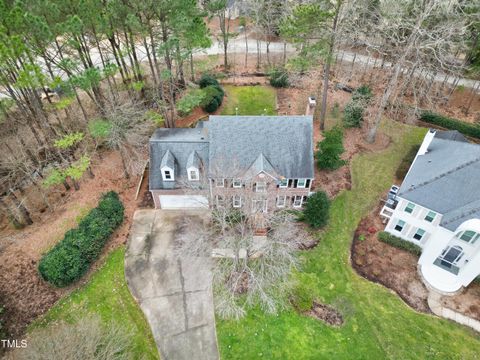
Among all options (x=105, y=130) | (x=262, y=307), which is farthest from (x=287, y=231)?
(x=105, y=130)

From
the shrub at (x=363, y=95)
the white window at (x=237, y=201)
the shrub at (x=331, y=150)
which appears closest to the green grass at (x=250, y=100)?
the shrub at (x=363, y=95)

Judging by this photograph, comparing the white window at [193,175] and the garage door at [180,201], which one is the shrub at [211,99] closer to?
the white window at [193,175]

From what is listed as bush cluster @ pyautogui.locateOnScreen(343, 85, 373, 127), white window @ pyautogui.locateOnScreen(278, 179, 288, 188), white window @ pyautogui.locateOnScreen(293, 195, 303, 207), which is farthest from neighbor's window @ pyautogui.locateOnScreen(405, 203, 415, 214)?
bush cluster @ pyautogui.locateOnScreen(343, 85, 373, 127)

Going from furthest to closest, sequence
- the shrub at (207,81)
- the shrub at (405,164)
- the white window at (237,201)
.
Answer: the shrub at (207,81)
the shrub at (405,164)
the white window at (237,201)

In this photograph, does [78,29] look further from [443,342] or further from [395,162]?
[443,342]

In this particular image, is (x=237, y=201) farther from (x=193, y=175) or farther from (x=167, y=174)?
(x=167, y=174)

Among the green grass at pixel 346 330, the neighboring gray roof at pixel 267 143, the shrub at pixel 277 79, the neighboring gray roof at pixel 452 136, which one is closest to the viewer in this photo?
the green grass at pixel 346 330
